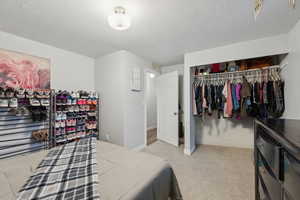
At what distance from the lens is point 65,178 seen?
85cm

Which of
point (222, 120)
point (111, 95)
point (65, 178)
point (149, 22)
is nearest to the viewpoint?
point (65, 178)

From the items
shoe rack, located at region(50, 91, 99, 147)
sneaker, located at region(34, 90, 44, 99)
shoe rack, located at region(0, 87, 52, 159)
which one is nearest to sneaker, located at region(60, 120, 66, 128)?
shoe rack, located at region(50, 91, 99, 147)

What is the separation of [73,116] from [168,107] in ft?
7.17

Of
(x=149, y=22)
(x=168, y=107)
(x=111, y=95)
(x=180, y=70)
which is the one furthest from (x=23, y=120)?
(x=180, y=70)

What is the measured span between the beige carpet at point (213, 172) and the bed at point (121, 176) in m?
0.75

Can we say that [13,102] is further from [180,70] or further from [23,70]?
[180,70]

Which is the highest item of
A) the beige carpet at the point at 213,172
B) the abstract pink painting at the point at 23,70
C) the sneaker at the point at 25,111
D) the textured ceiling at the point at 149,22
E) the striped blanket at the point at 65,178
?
the textured ceiling at the point at 149,22

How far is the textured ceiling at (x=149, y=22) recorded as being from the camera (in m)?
1.41

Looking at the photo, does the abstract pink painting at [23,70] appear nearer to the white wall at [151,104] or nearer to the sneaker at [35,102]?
the sneaker at [35,102]

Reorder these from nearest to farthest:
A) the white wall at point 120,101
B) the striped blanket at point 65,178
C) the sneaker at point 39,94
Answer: the striped blanket at point 65,178, the sneaker at point 39,94, the white wall at point 120,101

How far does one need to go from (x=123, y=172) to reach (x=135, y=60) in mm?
2473

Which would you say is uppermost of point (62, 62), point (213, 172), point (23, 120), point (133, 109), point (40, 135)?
point (62, 62)

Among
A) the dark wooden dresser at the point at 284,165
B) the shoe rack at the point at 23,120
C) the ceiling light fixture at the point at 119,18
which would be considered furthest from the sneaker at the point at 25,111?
the dark wooden dresser at the point at 284,165

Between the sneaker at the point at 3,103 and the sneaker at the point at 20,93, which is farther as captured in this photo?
the sneaker at the point at 20,93
